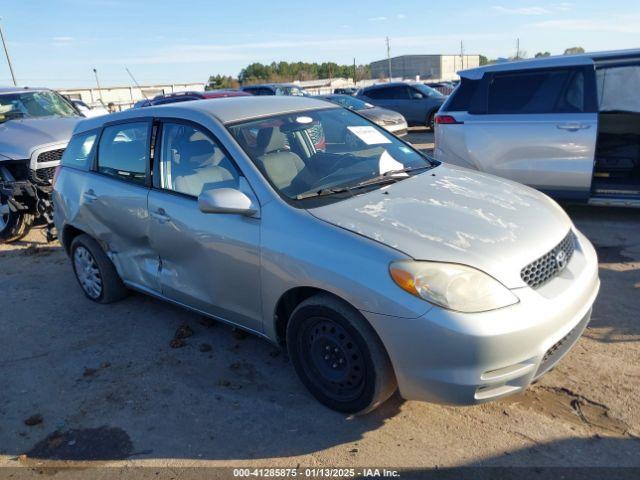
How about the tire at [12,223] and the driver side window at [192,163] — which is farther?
the tire at [12,223]

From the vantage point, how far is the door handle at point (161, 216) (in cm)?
374

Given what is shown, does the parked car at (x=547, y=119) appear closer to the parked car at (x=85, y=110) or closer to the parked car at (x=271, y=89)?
the parked car at (x=85, y=110)

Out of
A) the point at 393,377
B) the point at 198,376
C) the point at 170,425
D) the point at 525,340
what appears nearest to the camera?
the point at 525,340

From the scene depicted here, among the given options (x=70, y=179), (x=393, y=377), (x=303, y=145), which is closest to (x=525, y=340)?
(x=393, y=377)

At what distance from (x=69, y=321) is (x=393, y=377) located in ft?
10.3

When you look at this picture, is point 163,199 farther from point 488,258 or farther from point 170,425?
point 488,258

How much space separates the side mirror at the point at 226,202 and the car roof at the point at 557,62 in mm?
4366

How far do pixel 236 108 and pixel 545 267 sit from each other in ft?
7.57

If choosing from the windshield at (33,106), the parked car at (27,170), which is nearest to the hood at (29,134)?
the parked car at (27,170)

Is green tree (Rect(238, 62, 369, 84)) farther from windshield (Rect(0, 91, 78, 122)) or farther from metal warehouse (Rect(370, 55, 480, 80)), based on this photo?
windshield (Rect(0, 91, 78, 122))

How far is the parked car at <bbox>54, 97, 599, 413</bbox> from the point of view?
8.34 ft

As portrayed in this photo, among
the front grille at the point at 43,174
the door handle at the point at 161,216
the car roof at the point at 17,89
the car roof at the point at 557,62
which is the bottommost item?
the front grille at the point at 43,174

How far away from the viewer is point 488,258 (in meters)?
2.63

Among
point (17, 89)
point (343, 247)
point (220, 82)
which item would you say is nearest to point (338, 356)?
point (343, 247)
